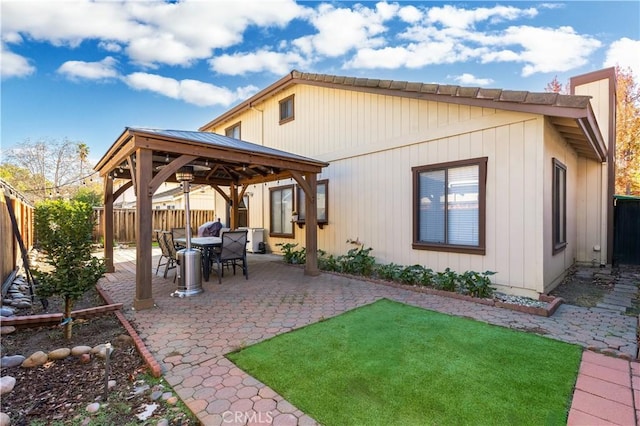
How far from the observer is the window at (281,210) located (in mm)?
9728

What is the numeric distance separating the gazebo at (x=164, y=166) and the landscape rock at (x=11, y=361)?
121 cm

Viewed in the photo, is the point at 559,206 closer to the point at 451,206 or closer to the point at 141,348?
the point at 451,206

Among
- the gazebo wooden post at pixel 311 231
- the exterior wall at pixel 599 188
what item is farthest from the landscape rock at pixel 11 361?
the exterior wall at pixel 599 188

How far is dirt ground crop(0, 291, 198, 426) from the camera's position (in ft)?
7.09

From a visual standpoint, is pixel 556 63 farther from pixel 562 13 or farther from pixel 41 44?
pixel 41 44

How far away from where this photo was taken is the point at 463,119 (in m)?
5.57

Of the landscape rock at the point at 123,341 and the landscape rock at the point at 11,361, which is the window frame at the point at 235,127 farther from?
the landscape rock at the point at 11,361

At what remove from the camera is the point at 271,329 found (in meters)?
3.74

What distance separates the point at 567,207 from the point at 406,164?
3.99 meters

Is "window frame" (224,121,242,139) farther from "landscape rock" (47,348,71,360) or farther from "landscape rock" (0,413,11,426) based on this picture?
"landscape rock" (0,413,11,426)

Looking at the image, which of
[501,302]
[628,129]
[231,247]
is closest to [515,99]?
[501,302]

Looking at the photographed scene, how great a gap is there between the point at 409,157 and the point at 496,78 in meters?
8.29

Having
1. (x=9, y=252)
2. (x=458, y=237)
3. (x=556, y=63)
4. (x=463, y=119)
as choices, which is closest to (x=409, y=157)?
(x=463, y=119)

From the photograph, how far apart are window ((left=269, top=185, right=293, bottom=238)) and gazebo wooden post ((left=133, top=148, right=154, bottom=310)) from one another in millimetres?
5317
